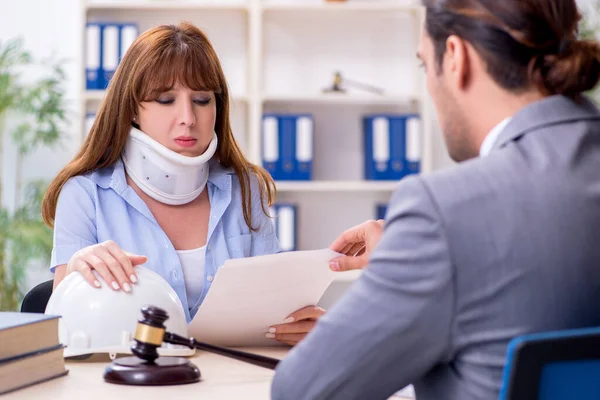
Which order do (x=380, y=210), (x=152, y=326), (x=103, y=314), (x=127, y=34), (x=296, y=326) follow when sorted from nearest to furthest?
(x=152, y=326) < (x=103, y=314) < (x=296, y=326) < (x=127, y=34) < (x=380, y=210)

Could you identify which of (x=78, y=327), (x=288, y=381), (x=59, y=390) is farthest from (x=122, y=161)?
(x=288, y=381)

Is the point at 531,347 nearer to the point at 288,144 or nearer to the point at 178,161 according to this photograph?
the point at 178,161

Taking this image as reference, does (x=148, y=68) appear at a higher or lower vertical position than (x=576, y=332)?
higher

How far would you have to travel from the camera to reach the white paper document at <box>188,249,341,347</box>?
1422 millimetres

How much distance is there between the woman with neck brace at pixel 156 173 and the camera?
1919 mm

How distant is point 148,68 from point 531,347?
4.46ft

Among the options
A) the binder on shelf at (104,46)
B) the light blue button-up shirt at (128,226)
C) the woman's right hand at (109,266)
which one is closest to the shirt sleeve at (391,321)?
the woman's right hand at (109,266)

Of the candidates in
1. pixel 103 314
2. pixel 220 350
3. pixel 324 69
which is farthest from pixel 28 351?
pixel 324 69

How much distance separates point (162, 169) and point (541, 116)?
1140mm

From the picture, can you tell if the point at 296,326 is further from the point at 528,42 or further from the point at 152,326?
the point at 528,42

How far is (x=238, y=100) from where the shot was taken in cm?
423

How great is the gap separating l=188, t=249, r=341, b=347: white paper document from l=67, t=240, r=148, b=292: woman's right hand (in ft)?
0.47

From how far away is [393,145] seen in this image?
4.17 m

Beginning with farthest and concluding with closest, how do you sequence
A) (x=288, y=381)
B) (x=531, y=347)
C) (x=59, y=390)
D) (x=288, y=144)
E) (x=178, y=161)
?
(x=288, y=144)
(x=178, y=161)
(x=59, y=390)
(x=288, y=381)
(x=531, y=347)
